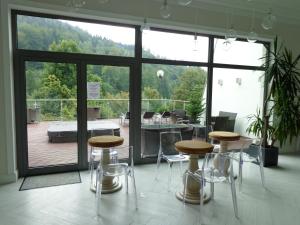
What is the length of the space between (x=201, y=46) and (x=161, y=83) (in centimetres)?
110

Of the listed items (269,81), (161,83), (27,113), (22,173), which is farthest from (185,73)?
(22,173)

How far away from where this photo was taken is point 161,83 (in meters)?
4.45

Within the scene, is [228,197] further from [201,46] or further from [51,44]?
[51,44]

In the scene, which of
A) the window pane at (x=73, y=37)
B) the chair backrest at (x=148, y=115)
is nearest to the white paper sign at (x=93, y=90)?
the window pane at (x=73, y=37)

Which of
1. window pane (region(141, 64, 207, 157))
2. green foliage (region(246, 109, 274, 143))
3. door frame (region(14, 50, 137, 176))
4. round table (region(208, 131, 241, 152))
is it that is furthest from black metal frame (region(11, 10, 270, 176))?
round table (region(208, 131, 241, 152))

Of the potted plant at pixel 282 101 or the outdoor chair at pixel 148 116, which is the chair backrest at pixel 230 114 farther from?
the outdoor chair at pixel 148 116

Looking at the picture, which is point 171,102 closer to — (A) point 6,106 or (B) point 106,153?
(B) point 106,153

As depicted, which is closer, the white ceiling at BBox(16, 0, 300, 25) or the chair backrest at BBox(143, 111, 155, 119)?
the white ceiling at BBox(16, 0, 300, 25)

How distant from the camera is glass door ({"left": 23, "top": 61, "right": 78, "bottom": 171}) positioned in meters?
3.67

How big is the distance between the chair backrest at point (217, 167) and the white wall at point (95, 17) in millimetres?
2533

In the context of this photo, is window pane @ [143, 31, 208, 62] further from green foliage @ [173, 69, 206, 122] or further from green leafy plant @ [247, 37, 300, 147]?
green leafy plant @ [247, 37, 300, 147]

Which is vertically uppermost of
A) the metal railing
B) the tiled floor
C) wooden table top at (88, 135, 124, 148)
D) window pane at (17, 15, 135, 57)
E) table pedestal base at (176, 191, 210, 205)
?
window pane at (17, 15, 135, 57)

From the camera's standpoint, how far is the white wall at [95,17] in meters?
3.25

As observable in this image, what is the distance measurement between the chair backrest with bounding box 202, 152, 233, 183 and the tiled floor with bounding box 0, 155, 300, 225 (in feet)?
1.43
